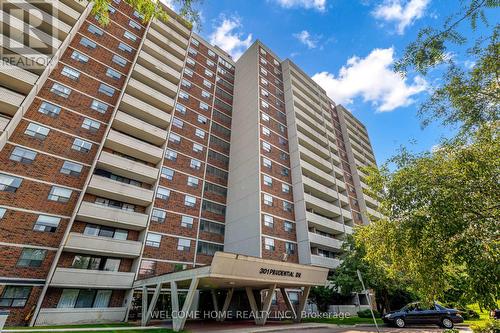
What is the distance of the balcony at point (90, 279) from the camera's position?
1891 centimetres

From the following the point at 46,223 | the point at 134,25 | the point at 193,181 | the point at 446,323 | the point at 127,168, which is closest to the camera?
the point at 446,323

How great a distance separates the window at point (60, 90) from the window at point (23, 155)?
21.4 ft

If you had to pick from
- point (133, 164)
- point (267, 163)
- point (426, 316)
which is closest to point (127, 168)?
point (133, 164)

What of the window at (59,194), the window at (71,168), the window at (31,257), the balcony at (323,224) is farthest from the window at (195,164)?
the window at (31,257)

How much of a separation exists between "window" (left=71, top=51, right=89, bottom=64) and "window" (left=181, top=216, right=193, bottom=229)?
20.0m

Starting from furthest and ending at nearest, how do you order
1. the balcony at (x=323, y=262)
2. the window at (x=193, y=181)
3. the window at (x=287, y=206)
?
the window at (x=287, y=206) → the window at (x=193, y=181) → the balcony at (x=323, y=262)

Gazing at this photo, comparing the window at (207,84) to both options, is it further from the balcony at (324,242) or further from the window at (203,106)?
the balcony at (324,242)

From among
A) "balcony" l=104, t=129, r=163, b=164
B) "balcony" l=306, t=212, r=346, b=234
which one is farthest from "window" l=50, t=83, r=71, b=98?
"balcony" l=306, t=212, r=346, b=234

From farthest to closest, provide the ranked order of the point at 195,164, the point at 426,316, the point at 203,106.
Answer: the point at 203,106, the point at 195,164, the point at 426,316

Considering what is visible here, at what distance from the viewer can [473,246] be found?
7.78 meters

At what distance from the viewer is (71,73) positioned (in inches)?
1029

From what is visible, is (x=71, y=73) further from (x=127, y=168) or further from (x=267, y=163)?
(x=267, y=163)

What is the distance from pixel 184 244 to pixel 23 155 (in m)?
15.6

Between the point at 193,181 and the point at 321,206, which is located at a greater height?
the point at 193,181
